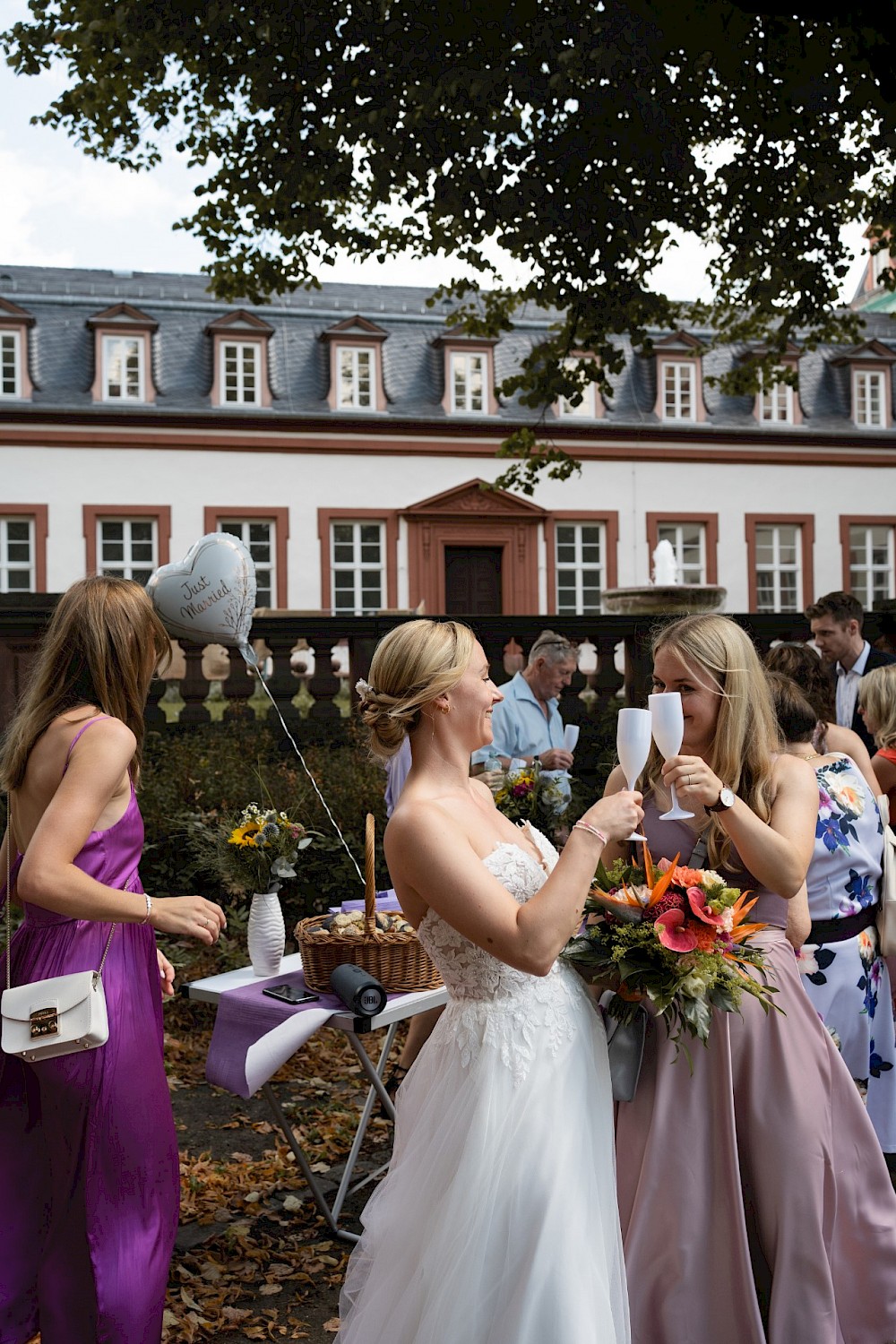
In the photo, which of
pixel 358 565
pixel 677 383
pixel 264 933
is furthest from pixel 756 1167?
pixel 677 383

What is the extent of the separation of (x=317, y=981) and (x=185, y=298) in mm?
21941

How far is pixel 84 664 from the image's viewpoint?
2627 millimetres

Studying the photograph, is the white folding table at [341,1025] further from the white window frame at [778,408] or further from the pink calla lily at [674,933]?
the white window frame at [778,408]

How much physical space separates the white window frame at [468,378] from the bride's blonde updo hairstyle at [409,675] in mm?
21099

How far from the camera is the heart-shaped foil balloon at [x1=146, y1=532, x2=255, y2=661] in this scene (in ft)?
20.0

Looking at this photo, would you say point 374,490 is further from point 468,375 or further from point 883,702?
point 883,702

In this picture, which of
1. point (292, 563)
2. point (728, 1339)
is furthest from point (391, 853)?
point (292, 563)

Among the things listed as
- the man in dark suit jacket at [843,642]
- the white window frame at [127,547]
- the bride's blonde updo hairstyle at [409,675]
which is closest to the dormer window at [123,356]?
the white window frame at [127,547]

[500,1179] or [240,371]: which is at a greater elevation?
[240,371]

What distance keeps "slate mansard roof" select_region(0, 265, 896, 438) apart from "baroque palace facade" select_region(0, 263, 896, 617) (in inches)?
2.2

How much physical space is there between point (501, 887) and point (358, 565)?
20.5m

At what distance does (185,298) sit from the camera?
76.6 feet

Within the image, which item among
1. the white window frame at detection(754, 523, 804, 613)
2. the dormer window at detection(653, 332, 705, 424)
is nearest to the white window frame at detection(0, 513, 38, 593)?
the dormer window at detection(653, 332, 705, 424)

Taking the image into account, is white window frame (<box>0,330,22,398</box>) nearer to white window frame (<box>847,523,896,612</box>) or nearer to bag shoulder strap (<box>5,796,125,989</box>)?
white window frame (<box>847,523,896,612</box>)
